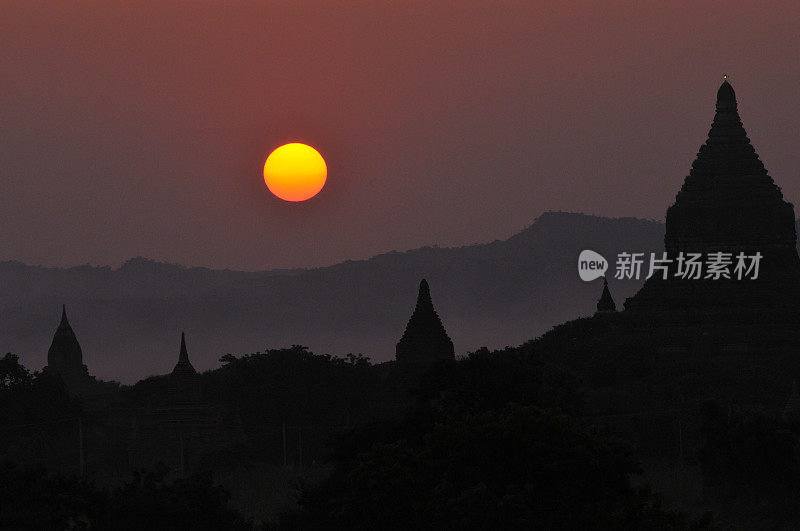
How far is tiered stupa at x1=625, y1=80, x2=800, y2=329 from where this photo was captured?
102 m

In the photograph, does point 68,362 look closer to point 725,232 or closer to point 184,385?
point 184,385

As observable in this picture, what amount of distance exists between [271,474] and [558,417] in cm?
4443

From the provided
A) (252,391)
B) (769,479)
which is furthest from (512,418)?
(252,391)

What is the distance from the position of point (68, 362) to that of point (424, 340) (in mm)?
52805

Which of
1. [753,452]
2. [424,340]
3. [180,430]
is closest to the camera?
[753,452]

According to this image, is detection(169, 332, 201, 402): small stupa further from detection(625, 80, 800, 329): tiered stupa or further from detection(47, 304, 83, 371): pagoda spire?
detection(47, 304, 83, 371): pagoda spire

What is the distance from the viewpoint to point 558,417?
44.8 meters

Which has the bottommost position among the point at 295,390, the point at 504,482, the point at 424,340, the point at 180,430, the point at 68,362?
the point at 504,482

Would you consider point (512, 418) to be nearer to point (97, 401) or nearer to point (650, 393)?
point (650, 393)

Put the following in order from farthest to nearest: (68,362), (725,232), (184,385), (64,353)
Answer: (64,353)
(68,362)
(725,232)
(184,385)

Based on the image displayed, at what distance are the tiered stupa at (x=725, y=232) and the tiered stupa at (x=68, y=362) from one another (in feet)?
164

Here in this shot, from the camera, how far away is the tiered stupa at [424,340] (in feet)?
328

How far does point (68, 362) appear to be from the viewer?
486ft

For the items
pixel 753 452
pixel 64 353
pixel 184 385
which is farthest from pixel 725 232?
pixel 64 353
